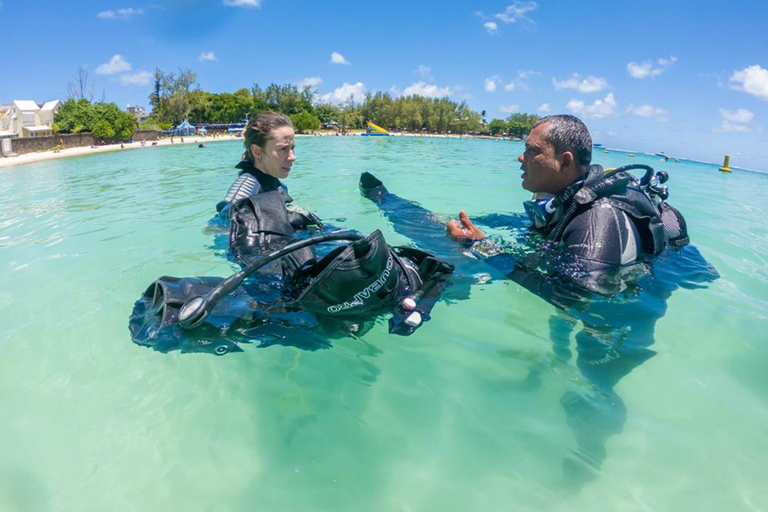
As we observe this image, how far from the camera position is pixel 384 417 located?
1938 mm

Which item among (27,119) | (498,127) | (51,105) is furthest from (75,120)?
(498,127)

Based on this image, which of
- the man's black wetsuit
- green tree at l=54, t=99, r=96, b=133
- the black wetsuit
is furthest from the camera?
green tree at l=54, t=99, r=96, b=133

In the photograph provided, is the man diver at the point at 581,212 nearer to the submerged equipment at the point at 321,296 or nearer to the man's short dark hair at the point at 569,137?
the man's short dark hair at the point at 569,137

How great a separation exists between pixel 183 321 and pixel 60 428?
0.81m

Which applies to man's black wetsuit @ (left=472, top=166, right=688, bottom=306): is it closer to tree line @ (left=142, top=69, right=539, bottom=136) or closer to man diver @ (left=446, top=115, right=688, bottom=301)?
man diver @ (left=446, top=115, right=688, bottom=301)

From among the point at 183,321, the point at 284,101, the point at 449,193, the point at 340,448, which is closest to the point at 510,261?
the point at 340,448

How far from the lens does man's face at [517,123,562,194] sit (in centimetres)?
286

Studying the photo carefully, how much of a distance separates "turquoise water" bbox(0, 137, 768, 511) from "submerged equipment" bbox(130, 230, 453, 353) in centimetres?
24

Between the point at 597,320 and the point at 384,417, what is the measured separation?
162 centimetres

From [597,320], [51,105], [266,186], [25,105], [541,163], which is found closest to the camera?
[597,320]

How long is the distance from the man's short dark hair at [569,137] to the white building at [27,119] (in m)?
65.2

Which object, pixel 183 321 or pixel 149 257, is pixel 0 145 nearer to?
pixel 149 257

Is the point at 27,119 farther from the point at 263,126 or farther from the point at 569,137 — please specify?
the point at 569,137

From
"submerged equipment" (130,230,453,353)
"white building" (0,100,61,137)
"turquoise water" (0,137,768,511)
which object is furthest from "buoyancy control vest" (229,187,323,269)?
"white building" (0,100,61,137)
